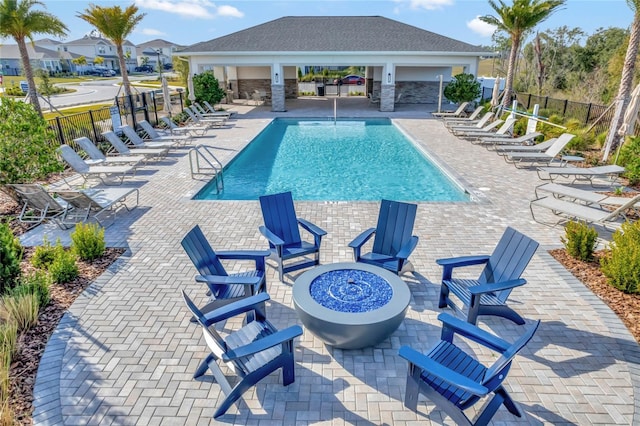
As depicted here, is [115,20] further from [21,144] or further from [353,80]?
[353,80]

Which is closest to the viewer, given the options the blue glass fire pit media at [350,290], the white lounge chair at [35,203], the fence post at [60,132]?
the blue glass fire pit media at [350,290]

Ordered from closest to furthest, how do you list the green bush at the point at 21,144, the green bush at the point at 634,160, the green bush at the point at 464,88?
the green bush at the point at 21,144 < the green bush at the point at 634,160 < the green bush at the point at 464,88

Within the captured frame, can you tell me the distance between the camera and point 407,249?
5004 millimetres

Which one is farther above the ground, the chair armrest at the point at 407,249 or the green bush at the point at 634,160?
the green bush at the point at 634,160

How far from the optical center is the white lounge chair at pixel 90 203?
7.16m

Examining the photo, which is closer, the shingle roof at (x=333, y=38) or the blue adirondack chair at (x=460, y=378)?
the blue adirondack chair at (x=460, y=378)

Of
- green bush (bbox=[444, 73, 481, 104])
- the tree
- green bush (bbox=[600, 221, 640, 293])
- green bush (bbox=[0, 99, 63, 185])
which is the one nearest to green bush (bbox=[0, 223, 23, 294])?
green bush (bbox=[0, 99, 63, 185])

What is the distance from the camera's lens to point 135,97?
16.3 metres

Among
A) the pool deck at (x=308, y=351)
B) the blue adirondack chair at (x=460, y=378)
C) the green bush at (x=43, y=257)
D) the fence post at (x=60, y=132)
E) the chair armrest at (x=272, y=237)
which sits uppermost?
the fence post at (x=60, y=132)

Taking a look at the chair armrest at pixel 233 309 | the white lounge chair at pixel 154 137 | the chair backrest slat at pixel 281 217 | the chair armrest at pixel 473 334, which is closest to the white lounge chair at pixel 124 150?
the white lounge chair at pixel 154 137

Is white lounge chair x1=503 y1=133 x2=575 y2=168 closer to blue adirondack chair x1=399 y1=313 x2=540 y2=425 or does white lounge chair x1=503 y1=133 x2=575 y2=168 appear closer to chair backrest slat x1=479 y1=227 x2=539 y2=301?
chair backrest slat x1=479 y1=227 x2=539 y2=301

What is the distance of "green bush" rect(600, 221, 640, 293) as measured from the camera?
15.5ft

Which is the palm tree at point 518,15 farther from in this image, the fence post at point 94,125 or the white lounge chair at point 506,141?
the fence post at point 94,125

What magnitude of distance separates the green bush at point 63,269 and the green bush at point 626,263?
7.14 meters
